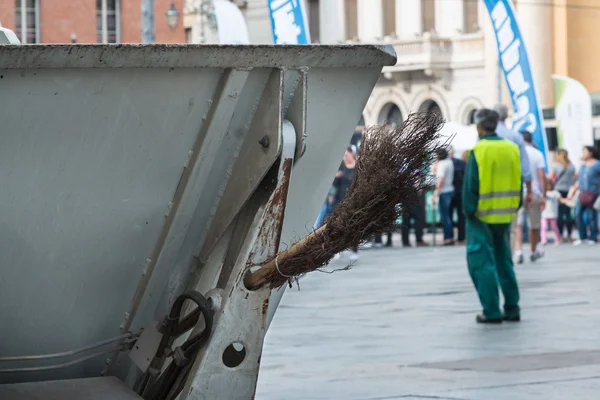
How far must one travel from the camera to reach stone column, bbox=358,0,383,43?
60.2m

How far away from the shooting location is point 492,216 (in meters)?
11.2

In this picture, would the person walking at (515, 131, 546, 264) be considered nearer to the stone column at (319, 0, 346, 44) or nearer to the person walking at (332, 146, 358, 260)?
the person walking at (332, 146, 358, 260)

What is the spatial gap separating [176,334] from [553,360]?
13.8 feet

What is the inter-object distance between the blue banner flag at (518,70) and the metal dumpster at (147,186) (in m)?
17.1

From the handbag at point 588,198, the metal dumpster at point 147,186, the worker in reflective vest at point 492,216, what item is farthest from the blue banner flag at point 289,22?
the metal dumpster at point 147,186

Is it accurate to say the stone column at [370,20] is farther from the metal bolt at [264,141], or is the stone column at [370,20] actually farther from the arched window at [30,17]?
the metal bolt at [264,141]

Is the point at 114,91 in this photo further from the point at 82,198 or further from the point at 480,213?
the point at 480,213

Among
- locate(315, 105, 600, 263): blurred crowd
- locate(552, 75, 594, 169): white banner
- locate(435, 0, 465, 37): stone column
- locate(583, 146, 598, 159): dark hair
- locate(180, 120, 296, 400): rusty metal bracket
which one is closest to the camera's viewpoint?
locate(180, 120, 296, 400): rusty metal bracket

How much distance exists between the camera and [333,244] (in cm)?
495

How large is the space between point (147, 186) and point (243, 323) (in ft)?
1.80

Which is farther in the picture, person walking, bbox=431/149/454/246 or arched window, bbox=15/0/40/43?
person walking, bbox=431/149/454/246

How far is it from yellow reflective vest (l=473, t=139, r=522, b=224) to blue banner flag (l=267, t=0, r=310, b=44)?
9.22 meters

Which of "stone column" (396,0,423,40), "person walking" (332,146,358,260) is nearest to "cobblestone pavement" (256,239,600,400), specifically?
"person walking" (332,146,358,260)

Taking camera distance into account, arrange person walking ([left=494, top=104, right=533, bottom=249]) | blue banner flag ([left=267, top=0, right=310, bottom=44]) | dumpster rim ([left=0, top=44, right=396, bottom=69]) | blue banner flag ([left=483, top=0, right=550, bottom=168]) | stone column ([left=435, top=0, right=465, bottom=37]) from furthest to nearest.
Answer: stone column ([left=435, top=0, right=465, bottom=37]) < blue banner flag ([left=483, top=0, right=550, bottom=168]) < blue banner flag ([left=267, top=0, right=310, bottom=44]) < person walking ([left=494, top=104, right=533, bottom=249]) < dumpster rim ([left=0, top=44, right=396, bottom=69])
